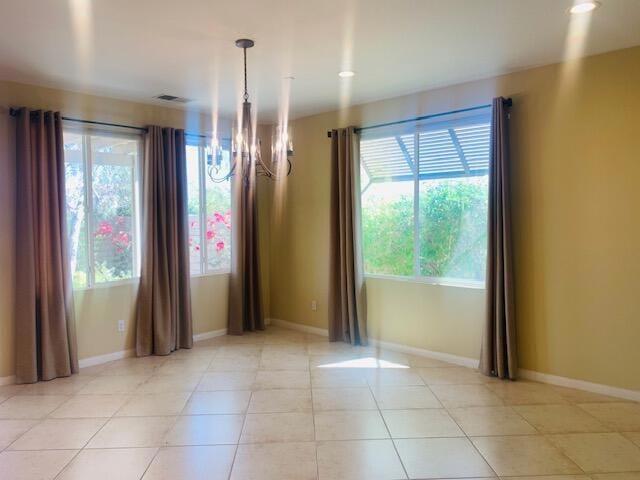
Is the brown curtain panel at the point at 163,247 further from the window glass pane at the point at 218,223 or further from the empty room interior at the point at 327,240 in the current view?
the window glass pane at the point at 218,223

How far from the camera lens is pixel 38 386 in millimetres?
4129

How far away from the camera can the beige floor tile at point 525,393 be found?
12.1 feet

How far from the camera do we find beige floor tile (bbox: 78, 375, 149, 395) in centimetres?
402

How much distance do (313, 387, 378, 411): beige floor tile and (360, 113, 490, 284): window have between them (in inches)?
58.1

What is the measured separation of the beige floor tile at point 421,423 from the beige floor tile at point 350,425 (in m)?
0.08

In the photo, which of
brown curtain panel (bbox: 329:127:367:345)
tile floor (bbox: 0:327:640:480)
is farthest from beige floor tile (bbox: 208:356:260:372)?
brown curtain panel (bbox: 329:127:367:345)

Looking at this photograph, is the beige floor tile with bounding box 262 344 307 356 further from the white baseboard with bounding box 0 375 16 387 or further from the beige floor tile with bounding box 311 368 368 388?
the white baseboard with bounding box 0 375 16 387

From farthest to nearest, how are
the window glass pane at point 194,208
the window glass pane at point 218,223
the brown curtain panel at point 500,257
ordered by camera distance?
the window glass pane at point 218,223 → the window glass pane at point 194,208 → the brown curtain panel at point 500,257

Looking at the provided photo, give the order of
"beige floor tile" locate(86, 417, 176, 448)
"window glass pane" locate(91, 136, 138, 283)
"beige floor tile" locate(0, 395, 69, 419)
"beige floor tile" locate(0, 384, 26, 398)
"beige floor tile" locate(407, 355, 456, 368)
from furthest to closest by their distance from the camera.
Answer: "window glass pane" locate(91, 136, 138, 283)
"beige floor tile" locate(407, 355, 456, 368)
"beige floor tile" locate(0, 384, 26, 398)
"beige floor tile" locate(0, 395, 69, 419)
"beige floor tile" locate(86, 417, 176, 448)

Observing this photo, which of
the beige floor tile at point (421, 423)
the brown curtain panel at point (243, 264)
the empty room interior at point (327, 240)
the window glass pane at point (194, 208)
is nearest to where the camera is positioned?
the empty room interior at point (327, 240)

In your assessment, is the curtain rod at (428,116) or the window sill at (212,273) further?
the window sill at (212,273)

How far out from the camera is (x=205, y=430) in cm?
327

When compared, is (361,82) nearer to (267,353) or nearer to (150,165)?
(150,165)

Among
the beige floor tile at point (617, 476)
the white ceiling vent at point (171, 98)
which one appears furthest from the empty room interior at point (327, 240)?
the white ceiling vent at point (171, 98)
